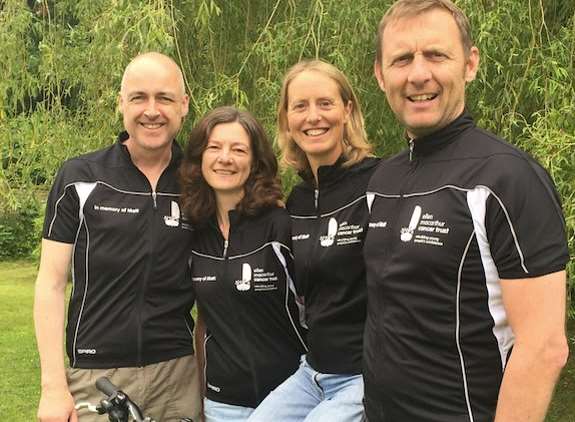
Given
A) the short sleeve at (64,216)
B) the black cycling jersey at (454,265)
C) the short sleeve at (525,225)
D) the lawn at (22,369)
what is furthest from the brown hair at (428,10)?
the lawn at (22,369)

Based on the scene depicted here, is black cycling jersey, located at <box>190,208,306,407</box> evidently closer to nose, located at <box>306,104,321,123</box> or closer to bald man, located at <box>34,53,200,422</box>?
bald man, located at <box>34,53,200,422</box>

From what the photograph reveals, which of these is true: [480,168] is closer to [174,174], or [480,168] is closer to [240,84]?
[174,174]

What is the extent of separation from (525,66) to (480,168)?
3.02m

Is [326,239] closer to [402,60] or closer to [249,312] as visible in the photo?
[249,312]

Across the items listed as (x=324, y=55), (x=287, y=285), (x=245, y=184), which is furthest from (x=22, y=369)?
(x=287, y=285)

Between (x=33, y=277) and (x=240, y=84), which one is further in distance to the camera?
(x=33, y=277)

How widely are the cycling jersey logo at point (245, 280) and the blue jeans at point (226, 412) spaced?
453 millimetres

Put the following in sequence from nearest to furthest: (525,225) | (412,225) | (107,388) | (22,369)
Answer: (525,225)
(412,225)
(107,388)
(22,369)

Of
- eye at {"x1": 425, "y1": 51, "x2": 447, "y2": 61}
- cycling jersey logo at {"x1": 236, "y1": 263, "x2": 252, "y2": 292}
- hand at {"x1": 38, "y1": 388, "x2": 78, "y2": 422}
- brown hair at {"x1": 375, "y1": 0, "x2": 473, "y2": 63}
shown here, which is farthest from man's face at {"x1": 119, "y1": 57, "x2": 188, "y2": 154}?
eye at {"x1": 425, "y1": 51, "x2": 447, "y2": 61}

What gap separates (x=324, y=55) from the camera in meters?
5.16

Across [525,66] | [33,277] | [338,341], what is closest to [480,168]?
[338,341]

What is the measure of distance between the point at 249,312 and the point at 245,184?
514mm

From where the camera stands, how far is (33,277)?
54.9ft

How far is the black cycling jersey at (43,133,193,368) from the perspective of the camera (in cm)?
293
